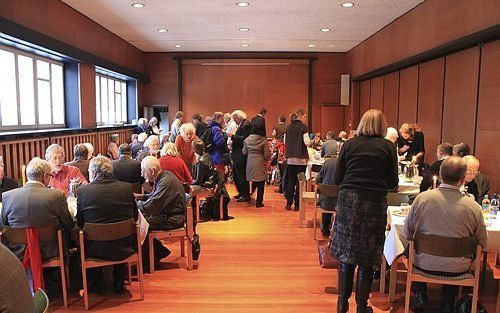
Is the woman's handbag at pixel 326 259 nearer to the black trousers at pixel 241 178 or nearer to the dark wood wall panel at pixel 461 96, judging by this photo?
the dark wood wall panel at pixel 461 96

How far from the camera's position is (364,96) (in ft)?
35.6

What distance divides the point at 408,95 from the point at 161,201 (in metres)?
5.18

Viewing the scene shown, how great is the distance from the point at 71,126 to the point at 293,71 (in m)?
6.85

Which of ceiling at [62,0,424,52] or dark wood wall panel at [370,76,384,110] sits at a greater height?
ceiling at [62,0,424,52]

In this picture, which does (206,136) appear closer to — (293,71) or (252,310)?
(252,310)

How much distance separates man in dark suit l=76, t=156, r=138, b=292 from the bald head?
2.48 metres

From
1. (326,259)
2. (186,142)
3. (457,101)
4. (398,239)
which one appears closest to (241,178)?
(186,142)

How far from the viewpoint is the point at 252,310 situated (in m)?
3.60

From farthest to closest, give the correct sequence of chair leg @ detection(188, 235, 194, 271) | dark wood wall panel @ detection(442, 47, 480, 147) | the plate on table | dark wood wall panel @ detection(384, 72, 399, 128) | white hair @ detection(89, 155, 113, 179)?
dark wood wall panel @ detection(384, 72, 399, 128) < dark wood wall panel @ detection(442, 47, 480, 147) < chair leg @ detection(188, 235, 194, 271) < the plate on table < white hair @ detection(89, 155, 113, 179)

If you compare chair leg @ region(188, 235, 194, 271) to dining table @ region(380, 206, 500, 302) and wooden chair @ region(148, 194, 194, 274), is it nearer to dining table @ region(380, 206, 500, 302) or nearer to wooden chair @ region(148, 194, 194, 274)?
wooden chair @ region(148, 194, 194, 274)

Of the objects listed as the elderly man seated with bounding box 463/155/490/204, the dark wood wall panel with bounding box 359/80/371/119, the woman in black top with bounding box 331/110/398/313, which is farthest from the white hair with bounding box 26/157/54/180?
the dark wood wall panel with bounding box 359/80/371/119

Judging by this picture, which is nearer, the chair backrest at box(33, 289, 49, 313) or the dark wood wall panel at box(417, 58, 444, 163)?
the chair backrest at box(33, 289, 49, 313)

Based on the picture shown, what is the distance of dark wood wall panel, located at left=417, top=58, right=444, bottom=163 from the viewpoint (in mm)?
6352

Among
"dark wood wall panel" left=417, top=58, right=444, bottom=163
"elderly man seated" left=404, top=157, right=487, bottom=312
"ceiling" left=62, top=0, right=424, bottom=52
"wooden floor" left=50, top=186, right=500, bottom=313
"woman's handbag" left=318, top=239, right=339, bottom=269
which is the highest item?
"ceiling" left=62, top=0, right=424, bottom=52
